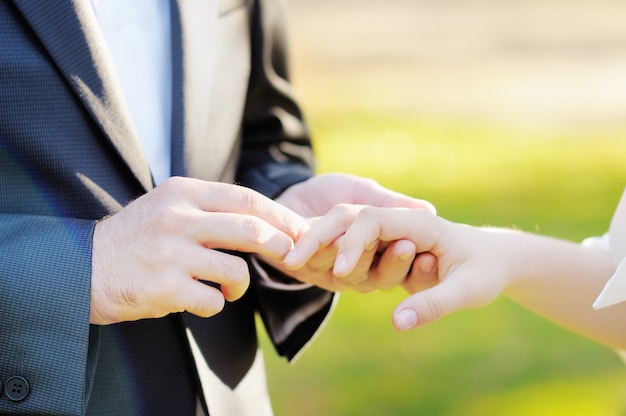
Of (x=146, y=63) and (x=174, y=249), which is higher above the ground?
(x=146, y=63)

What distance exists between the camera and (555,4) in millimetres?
16547

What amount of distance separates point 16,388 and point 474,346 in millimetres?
4109

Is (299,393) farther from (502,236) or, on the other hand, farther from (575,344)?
(502,236)

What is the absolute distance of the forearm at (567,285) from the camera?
2180 mm

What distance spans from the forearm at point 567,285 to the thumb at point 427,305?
0.85 feet

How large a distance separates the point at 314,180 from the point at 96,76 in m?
0.70

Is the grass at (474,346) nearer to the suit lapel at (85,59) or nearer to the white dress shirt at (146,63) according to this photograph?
the white dress shirt at (146,63)

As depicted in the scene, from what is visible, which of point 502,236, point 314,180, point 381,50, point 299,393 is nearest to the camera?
point 502,236

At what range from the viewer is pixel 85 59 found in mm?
1959

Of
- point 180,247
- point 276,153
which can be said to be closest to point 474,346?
point 276,153

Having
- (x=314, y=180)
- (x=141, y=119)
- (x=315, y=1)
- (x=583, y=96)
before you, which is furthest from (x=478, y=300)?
(x=315, y=1)

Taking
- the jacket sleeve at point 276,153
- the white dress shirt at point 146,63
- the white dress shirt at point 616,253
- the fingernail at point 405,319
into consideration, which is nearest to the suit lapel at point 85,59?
the white dress shirt at point 146,63

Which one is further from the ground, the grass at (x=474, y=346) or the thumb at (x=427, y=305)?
the thumb at (x=427, y=305)

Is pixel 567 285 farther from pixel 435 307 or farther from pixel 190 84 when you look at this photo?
pixel 190 84
